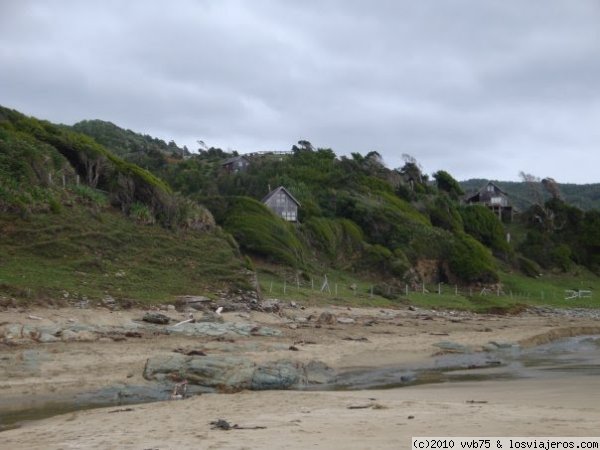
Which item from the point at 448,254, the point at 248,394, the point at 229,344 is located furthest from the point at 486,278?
the point at 248,394

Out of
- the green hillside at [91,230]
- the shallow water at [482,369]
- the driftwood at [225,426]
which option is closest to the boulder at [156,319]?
the green hillside at [91,230]

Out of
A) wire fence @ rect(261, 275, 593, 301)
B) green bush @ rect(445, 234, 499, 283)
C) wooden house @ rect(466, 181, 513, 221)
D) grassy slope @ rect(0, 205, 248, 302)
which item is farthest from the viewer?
wooden house @ rect(466, 181, 513, 221)

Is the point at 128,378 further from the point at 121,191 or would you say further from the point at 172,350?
the point at 121,191

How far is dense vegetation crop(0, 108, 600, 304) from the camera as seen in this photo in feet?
97.9

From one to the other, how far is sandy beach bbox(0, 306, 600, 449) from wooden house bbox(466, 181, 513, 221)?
2959 inches

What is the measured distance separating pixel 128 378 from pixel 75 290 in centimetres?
960

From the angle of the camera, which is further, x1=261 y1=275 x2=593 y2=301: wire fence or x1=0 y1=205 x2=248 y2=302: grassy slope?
x1=261 y1=275 x2=593 y2=301: wire fence

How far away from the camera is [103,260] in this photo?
28.3 meters

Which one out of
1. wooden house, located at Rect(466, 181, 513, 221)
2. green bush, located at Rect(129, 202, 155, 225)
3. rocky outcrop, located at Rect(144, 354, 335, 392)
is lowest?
rocky outcrop, located at Rect(144, 354, 335, 392)

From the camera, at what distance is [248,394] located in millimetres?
14539

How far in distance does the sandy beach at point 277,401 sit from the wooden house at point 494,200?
247 feet

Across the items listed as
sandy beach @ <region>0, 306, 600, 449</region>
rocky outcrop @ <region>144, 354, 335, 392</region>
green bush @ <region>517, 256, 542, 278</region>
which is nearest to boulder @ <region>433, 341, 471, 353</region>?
sandy beach @ <region>0, 306, 600, 449</region>

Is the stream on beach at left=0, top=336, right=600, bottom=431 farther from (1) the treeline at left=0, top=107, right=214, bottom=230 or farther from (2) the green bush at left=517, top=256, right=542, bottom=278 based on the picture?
(2) the green bush at left=517, top=256, right=542, bottom=278

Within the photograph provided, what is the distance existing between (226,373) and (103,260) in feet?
47.7
